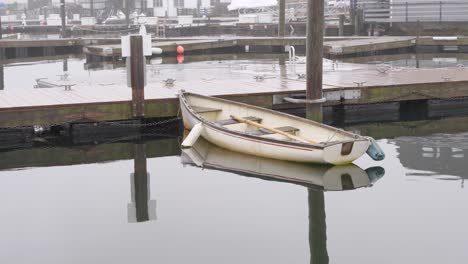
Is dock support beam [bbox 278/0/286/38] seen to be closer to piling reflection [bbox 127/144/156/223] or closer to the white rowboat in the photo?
the white rowboat

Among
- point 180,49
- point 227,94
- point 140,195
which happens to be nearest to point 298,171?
point 140,195

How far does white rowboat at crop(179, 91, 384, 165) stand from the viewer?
528 inches

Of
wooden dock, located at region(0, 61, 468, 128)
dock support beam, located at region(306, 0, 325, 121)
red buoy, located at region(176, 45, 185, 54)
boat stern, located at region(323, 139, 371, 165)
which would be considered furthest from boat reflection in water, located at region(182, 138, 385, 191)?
red buoy, located at region(176, 45, 185, 54)

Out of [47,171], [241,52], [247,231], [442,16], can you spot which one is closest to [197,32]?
[241,52]

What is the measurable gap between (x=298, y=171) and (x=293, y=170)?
0.11 meters

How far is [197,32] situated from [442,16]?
2161 centimetres

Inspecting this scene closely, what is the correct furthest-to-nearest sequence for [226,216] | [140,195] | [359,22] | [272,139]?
[359,22] → [272,139] → [140,195] → [226,216]

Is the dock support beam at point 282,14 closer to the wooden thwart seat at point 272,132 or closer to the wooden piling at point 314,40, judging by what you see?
the wooden piling at point 314,40

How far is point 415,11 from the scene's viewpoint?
145 ft

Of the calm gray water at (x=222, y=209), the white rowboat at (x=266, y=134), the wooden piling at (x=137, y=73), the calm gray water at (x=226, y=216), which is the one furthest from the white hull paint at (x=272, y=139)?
the wooden piling at (x=137, y=73)

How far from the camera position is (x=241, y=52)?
142 ft

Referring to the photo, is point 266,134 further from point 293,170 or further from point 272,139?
point 293,170

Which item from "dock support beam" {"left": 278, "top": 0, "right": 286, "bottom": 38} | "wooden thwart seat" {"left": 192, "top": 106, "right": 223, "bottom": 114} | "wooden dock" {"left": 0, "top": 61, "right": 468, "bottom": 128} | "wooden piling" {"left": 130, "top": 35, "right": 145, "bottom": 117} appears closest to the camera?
"wooden dock" {"left": 0, "top": 61, "right": 468, "bottom": 128}

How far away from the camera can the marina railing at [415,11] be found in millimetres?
42812
